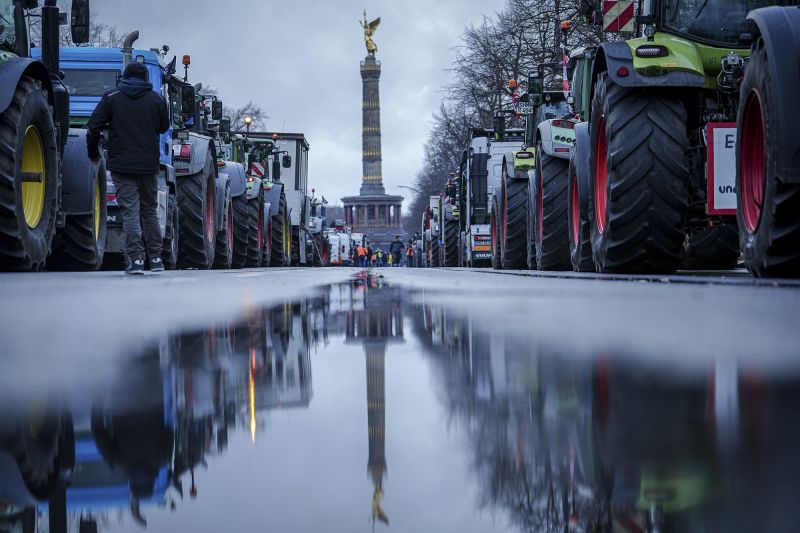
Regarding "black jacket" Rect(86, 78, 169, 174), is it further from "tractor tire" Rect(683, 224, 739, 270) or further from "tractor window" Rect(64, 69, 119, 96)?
"tractor tire" Rect(683, 224, 739, 270)

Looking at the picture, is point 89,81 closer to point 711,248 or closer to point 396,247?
point 711,248

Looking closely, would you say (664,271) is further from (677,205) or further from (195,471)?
(195,471)

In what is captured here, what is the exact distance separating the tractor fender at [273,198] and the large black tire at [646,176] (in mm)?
16605

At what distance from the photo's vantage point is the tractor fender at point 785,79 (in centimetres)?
471

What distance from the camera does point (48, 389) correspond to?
58.8 inches

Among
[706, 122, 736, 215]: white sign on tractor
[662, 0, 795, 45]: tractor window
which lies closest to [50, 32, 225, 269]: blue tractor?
[662, 0, 795, 45]: tractor window

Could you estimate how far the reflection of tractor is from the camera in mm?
7184

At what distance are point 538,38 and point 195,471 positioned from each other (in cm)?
3703

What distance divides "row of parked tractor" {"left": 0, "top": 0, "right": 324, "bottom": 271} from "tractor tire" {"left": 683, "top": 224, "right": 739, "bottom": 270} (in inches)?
227

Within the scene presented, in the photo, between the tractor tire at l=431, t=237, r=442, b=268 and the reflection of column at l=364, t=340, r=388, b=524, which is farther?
the tractor tire at l=431, t=237, r=442, b=268

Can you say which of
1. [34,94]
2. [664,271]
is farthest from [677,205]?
[34,94]

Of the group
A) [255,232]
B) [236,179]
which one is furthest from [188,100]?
[255,232]

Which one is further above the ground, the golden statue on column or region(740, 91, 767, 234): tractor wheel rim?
the golden statue on column

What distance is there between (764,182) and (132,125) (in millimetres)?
6182
